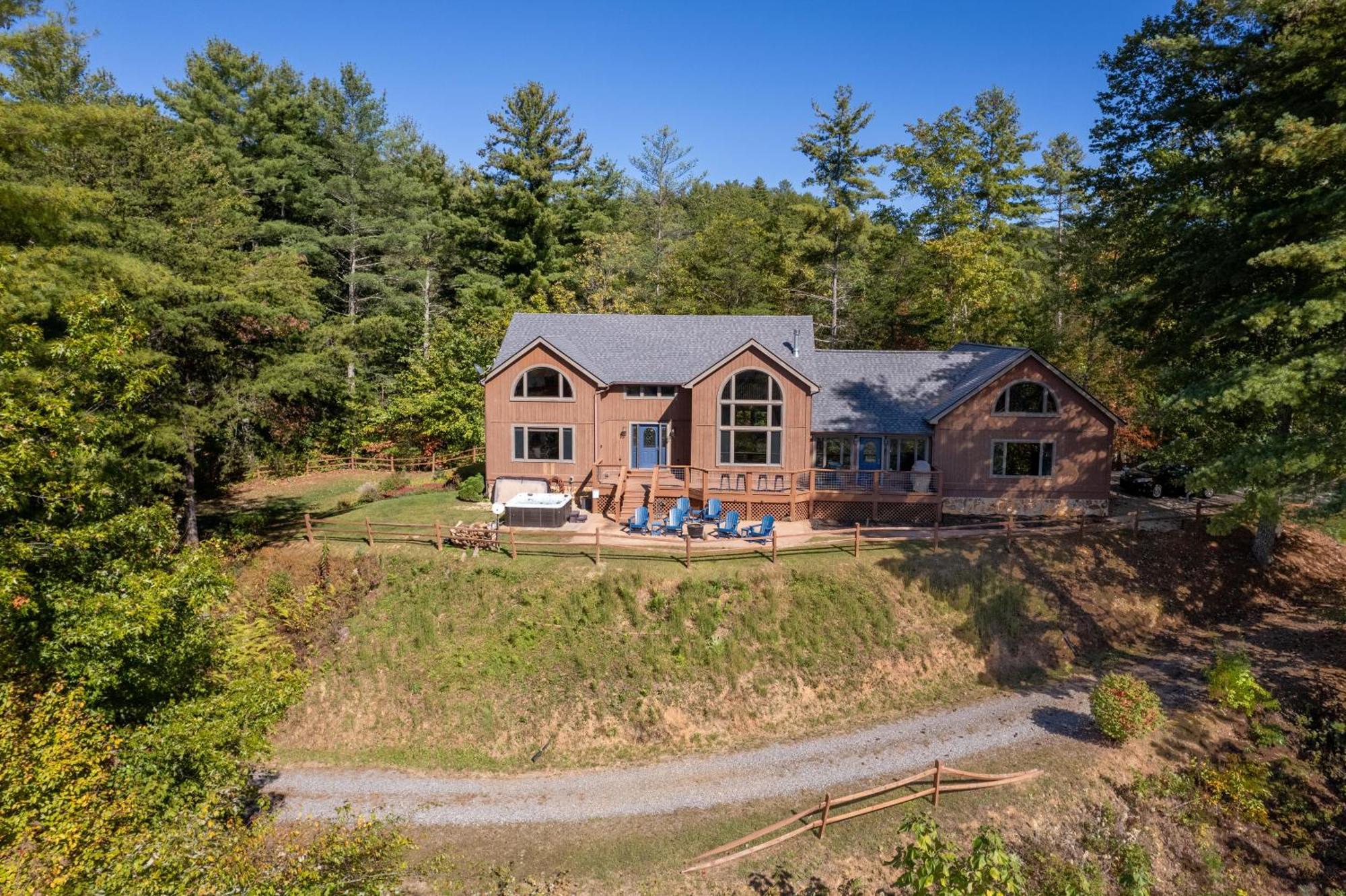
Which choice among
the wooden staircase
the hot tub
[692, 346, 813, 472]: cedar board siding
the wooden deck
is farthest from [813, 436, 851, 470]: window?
the hot tub

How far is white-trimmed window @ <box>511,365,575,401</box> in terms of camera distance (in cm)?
2617

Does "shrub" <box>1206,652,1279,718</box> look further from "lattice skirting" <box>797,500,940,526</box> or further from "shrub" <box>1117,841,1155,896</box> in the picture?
"lattice skirting" <box>797,500,940,526</box>

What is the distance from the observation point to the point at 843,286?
3981cm

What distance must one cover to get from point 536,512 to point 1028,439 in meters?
18.1

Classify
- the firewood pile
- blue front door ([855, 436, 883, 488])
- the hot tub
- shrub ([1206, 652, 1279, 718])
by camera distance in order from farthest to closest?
blue front door ([855, 436, 883, 488]), the hot tub, the firewood pile, shrub ([1206, 652, 1279, 718])

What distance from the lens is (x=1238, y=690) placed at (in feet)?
54.1

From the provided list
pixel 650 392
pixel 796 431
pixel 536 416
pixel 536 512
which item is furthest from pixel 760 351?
pixel 536 512

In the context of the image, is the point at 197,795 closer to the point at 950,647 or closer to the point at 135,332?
the point at 135,332

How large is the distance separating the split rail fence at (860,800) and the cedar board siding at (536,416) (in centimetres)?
1565

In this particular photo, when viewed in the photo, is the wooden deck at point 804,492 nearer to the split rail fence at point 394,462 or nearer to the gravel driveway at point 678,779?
the gravel driveway at point 678,779

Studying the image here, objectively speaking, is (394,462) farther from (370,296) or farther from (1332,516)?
(1332,516)

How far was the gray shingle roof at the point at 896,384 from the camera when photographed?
25.3m

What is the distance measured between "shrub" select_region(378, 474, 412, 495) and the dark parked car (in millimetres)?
32021

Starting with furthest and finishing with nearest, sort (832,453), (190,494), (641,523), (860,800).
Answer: (832,453) < (641,523) < (190,494) < (860,800)
